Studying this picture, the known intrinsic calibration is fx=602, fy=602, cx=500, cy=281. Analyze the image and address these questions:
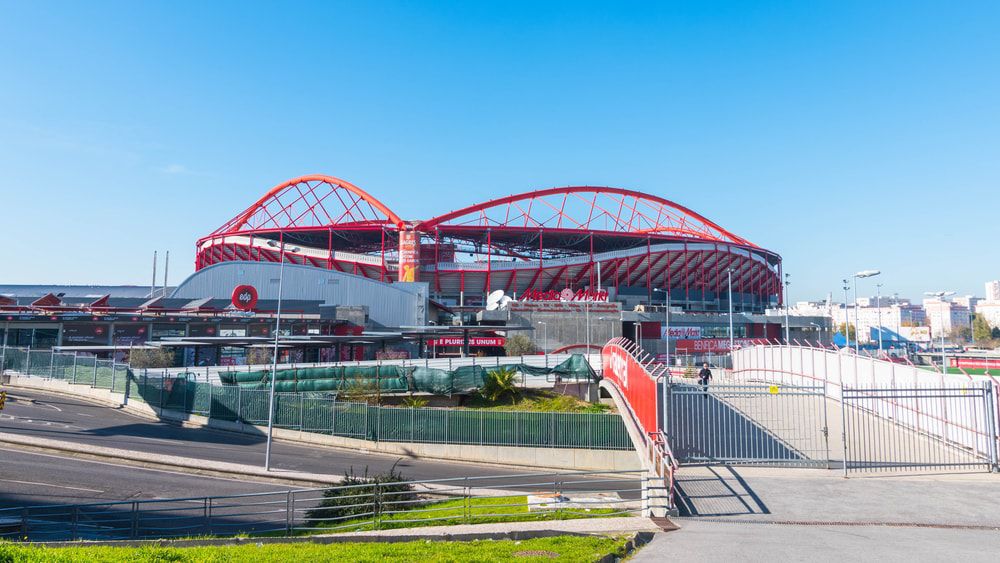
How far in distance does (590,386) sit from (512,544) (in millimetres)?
33877

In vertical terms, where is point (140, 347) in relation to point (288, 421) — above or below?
above

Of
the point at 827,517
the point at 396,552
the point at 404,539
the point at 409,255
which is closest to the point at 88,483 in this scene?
the point at 404,539

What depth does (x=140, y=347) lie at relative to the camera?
4709cm

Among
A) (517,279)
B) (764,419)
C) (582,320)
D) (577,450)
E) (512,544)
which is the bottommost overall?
(577,450)

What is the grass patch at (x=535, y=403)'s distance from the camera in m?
38.2

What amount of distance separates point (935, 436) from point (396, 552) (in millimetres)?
14615

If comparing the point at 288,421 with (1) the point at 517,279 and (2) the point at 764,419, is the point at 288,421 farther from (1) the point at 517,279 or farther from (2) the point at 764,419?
(1) the point at 517,279

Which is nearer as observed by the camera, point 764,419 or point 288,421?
point 764,419

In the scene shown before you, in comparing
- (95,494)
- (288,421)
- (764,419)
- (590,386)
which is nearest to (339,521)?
(95,494)

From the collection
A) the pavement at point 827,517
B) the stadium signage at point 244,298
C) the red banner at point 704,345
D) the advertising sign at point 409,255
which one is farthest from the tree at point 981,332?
the pavement at point 827,517

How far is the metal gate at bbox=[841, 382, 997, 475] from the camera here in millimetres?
14094

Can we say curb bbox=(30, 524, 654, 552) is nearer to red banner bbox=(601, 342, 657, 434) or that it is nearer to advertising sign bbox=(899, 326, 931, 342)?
red banner bbox=(601, 342, 657, 434)

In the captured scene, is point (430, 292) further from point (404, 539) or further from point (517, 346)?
point (404, 539)

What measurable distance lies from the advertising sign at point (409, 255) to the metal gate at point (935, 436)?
247 ft
